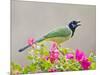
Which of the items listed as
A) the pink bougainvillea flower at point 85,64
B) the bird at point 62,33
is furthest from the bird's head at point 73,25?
the pink bougainvillea flower at point 85,64

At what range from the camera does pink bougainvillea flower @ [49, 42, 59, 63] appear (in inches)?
64.8

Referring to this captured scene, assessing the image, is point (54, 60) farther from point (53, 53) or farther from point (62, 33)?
point (62, 33)

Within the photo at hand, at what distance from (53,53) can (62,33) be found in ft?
0.69

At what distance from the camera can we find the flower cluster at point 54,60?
5.22ft

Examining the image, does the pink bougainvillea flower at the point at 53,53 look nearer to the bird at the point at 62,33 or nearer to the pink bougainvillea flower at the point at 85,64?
the bird at the point at 62,33

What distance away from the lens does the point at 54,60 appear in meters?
1.66

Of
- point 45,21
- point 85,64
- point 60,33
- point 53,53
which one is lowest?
point 85,64

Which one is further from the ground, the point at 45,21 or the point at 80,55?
the point at 45,21

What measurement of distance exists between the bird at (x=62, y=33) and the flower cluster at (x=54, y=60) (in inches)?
1.9

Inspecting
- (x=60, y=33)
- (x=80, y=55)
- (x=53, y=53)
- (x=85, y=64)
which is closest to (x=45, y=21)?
(x=60, y=33)

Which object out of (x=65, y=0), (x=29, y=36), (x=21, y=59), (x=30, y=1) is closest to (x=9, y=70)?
(x=21, y=59)

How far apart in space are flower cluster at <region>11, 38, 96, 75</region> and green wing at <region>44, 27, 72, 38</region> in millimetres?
79

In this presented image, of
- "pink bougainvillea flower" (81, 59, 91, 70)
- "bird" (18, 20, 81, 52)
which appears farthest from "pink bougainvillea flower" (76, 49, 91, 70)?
"bird" (18, 20, 81, 52)

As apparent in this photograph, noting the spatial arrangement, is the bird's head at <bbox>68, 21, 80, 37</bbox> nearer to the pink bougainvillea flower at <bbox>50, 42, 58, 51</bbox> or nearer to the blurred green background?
the blurred green background
